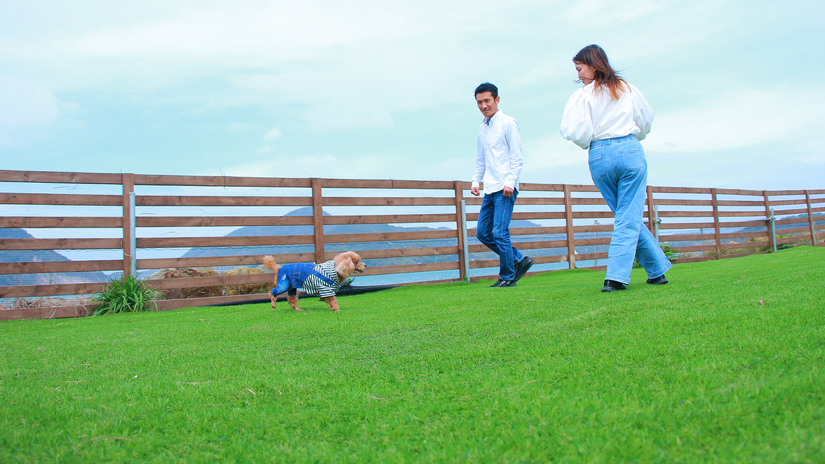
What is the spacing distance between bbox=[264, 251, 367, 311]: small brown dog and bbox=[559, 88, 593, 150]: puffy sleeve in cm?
173

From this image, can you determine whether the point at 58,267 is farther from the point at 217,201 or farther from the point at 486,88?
the point at 486,88

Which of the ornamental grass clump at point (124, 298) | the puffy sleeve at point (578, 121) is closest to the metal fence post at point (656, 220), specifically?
the puffy sleeve at point (578, 121)

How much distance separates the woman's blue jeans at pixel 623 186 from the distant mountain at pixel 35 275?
4.81 metres

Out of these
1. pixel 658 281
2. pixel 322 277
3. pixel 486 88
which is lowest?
pixel 658 281

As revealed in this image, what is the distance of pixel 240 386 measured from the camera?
158cm

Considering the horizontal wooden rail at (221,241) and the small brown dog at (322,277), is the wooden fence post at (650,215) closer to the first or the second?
the horizontal wooden rail at (221,241)

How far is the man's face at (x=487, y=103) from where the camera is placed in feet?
16.1

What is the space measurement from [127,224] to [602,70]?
477 centimetres

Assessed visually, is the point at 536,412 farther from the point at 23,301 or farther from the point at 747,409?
the point at 23,301

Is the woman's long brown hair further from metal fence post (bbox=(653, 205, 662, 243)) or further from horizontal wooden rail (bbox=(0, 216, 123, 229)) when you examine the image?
metal fence post (bbox=(653, 205, 662, 243))

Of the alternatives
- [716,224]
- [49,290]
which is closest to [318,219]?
[49,290]

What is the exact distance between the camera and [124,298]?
5031mm

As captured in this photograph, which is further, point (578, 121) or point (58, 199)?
point (58, 199)

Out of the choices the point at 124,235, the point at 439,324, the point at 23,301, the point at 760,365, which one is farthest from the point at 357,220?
the point at 760,365
